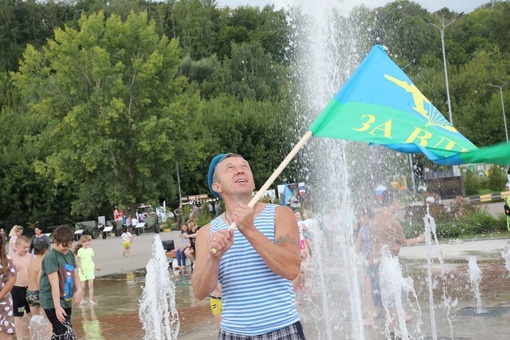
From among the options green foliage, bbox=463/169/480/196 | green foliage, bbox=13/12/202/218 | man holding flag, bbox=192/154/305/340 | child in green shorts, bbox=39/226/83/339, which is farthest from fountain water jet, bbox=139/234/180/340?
green foliage, bbox=13/12/202/218

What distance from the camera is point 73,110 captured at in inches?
1811

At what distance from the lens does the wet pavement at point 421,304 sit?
845 cm

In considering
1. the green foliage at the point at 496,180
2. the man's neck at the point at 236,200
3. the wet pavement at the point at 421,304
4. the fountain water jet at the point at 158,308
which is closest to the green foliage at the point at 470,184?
the green foliage at the point at 496,180

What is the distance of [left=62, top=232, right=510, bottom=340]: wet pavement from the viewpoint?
845 centimetres

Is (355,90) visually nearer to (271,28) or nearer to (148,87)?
(148,87)

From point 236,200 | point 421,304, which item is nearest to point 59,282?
point 236,200

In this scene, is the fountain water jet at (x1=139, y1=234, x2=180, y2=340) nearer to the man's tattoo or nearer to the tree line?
the man's tattoo

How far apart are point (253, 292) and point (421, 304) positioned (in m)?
7.31

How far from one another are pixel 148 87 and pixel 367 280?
1600 inches

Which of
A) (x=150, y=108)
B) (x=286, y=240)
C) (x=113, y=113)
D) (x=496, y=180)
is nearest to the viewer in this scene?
(x=286, y=240)

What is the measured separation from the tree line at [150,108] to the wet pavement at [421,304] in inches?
424

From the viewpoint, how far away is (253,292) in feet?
11.0

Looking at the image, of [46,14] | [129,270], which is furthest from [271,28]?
[129,270]

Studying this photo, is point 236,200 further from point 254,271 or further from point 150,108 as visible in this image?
point 150,108
